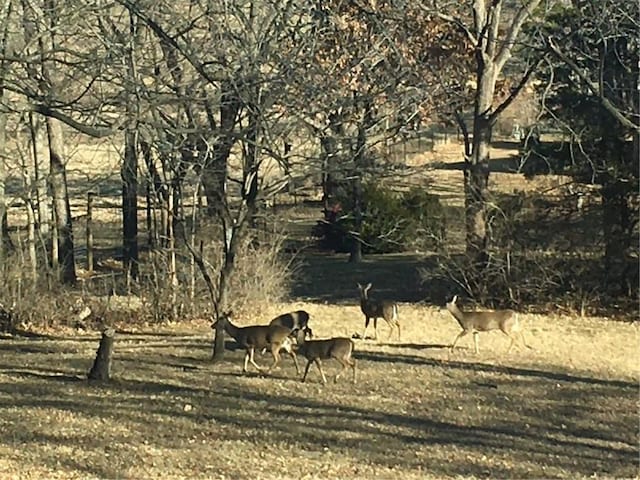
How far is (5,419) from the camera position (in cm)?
1025

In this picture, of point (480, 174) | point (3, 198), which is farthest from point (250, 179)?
point (480, 174)

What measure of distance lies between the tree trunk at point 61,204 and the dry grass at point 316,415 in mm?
4854

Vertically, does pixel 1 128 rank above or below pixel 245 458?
above

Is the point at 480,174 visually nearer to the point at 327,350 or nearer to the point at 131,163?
the point at 131,163

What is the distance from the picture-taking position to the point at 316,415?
35.6 ft

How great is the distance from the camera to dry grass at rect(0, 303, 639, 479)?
8.86 meters

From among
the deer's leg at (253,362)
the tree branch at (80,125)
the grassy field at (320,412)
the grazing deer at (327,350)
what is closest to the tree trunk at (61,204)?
the grassy field at (320,412)

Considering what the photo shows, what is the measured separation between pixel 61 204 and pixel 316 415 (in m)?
12.1

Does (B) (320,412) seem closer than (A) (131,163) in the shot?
Yes

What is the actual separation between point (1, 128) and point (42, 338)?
11.2 ft

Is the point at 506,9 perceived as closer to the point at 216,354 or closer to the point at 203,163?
the point at 216,354

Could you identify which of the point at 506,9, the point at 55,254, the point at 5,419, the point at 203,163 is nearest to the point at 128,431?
the point at 5,419

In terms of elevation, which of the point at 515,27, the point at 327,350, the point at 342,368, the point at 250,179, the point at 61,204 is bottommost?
the point at 342,368

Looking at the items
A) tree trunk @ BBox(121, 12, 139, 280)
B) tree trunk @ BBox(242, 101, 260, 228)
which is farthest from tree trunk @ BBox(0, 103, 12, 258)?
tree trunk @ BBox(242, 101, 260, 228)
